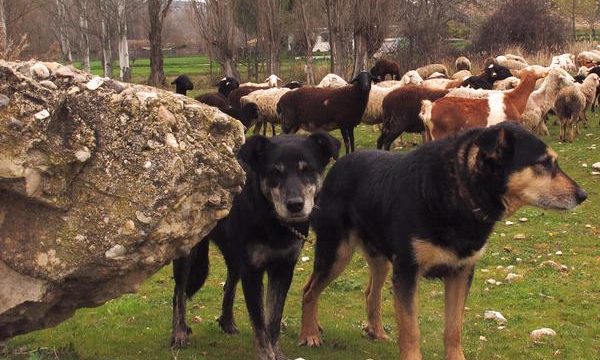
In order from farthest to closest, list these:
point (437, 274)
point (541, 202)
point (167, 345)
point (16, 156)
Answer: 1. point (167, 345)
2. point (437, 274)
3. point (541, 202)
4. point (16, 156)

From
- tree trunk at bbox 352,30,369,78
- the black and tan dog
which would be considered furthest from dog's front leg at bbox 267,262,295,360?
tree trunk at bbox 352,30,369,78

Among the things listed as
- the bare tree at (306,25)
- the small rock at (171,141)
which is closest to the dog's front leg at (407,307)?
the small rock at (171,141)

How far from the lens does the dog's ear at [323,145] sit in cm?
573

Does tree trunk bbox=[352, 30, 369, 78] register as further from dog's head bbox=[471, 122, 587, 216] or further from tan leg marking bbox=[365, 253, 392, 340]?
dog's head bbox=[471, 122, 587, 216]

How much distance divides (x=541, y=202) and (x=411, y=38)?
39.5 meters

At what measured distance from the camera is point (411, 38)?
143ft

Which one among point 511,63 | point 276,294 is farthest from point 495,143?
point 511,63

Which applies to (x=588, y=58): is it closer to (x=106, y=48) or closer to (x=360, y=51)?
(x=360, y=51)

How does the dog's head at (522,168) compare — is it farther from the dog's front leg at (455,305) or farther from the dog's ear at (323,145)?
the dog's ear at (323,145)

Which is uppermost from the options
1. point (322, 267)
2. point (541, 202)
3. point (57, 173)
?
point (57, 173)

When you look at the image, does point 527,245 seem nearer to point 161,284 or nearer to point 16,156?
point 161,284

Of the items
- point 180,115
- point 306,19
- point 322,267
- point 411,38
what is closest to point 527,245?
point 322,267

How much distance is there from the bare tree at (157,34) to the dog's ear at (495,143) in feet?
117

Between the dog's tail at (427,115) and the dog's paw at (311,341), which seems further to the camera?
the dog's tail at (427,115)
